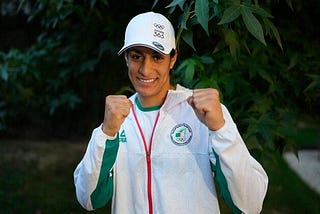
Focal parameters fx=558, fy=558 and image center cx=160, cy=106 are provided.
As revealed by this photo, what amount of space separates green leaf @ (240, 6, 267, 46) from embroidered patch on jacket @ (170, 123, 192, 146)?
0.42m

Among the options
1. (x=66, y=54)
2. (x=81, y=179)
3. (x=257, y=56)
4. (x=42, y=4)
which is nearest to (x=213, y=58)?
(x=257, y=56)

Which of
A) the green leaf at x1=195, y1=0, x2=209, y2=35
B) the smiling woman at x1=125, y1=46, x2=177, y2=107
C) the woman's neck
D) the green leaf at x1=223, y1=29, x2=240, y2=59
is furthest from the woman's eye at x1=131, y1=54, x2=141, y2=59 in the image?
the green leaf at x1=223, y1=29, x2=240, y2=59

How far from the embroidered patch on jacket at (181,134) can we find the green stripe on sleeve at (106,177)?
0.22 m

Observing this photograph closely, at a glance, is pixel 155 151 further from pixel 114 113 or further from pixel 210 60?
pixel 210 60

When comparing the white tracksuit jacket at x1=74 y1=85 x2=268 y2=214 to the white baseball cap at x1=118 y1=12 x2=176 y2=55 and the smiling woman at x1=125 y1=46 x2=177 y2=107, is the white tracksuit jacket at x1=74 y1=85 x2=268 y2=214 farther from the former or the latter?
the white baseball cap at x1=118 y1=12 x2=176 y2=55

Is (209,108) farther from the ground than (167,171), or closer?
farther from the ground

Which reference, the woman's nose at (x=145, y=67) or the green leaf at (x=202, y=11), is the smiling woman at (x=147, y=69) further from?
the green leaf at (x=202, y=11)

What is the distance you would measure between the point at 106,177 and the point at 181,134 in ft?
1.04

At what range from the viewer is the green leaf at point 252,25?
6.35ft

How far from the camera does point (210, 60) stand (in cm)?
270

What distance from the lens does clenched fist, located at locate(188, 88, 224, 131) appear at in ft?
5.99

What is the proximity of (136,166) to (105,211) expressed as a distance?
304 centimetres

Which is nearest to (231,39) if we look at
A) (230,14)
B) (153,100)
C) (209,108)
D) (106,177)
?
(230,14)

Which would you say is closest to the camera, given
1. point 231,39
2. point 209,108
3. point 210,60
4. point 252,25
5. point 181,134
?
point 209,108
